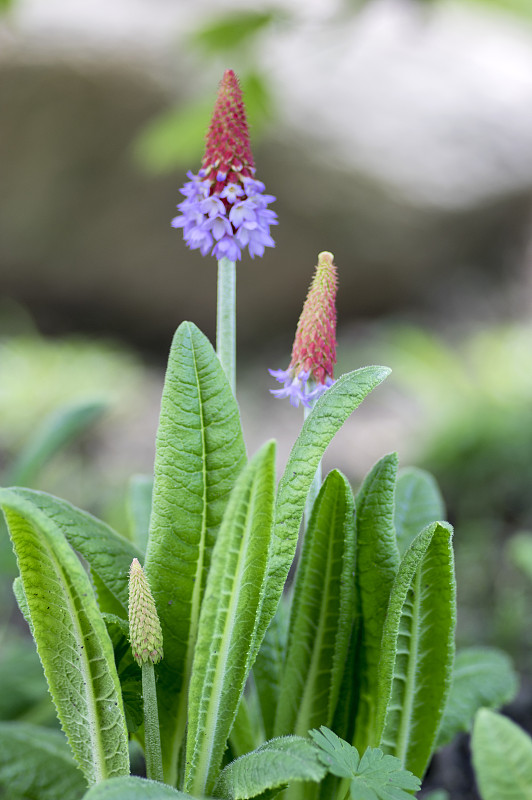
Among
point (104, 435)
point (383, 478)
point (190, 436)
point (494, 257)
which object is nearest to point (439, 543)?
point (383, 478)

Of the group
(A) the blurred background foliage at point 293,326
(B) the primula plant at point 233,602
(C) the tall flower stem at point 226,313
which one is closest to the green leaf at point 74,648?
(B) the primula plant at point 233,602

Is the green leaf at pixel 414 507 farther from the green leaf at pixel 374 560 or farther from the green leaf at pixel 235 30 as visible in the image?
the green leaf at pixel 235 30

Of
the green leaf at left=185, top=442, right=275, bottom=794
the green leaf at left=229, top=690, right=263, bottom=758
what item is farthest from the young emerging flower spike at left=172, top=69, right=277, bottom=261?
the green leaf at left=229, top=690, right=263, bottom=758

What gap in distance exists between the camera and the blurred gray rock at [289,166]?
6004 mm

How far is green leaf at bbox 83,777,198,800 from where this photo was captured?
760 millimetres

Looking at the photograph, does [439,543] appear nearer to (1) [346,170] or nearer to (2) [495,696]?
(2) [495,696]

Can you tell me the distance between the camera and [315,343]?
1.06m

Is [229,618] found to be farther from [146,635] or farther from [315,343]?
[315,343]

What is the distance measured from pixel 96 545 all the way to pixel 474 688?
2.47ft

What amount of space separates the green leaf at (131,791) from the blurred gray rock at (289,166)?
18.6 feet

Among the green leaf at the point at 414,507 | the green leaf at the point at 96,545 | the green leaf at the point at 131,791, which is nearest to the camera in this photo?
the green leaf at the point at 131,791

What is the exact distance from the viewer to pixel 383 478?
3.59 feet

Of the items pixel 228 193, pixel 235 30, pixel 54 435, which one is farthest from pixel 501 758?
pixel 235 30

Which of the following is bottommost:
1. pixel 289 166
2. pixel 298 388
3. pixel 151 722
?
pixel 151 722
